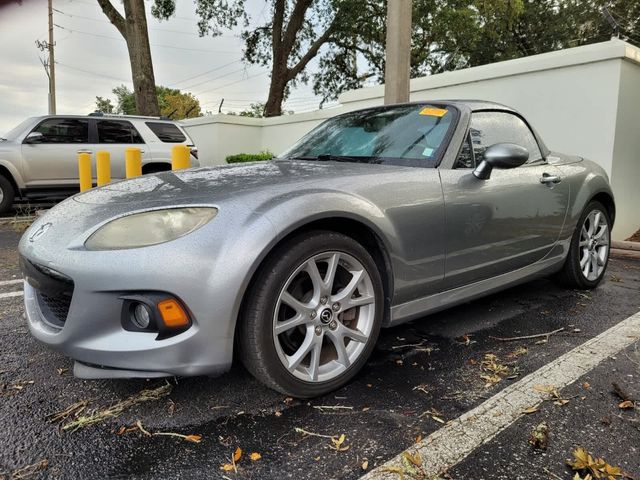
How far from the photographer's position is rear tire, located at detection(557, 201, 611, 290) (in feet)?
13.0

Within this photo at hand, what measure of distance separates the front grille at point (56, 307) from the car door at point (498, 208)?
6.21 ft

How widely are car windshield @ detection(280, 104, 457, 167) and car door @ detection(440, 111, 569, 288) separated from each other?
170mm

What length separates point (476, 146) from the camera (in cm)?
313

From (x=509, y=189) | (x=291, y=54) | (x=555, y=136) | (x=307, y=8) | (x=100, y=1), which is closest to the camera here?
(x=509, y=189)

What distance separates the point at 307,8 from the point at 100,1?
7.86 meters

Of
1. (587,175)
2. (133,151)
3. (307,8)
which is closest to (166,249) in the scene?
(587,175)

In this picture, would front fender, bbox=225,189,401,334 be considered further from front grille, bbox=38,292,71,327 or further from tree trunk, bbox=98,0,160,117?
tree trunk, bbox=98,0,160,117

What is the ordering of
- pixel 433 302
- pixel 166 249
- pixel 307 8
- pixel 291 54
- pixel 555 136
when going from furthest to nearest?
pixel 291 54 < pixel 307 8 < pixel 555 136 < pixel 433 302 < pixel 166 249

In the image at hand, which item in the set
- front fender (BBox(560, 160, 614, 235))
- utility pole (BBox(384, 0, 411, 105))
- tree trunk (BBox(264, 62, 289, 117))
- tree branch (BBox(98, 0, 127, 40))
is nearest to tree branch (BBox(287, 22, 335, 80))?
tree trunk (BBox(264, 62, 289, 117))

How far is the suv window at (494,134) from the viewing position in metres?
3.09

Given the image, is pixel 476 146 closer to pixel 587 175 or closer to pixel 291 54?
Answer: pixel 587 175

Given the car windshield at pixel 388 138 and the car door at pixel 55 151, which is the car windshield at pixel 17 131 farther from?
the car windshield at pixel 388 138

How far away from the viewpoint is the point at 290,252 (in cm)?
213

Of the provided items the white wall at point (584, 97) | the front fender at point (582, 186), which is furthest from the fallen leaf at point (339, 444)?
the white wall at point (584, 97)
